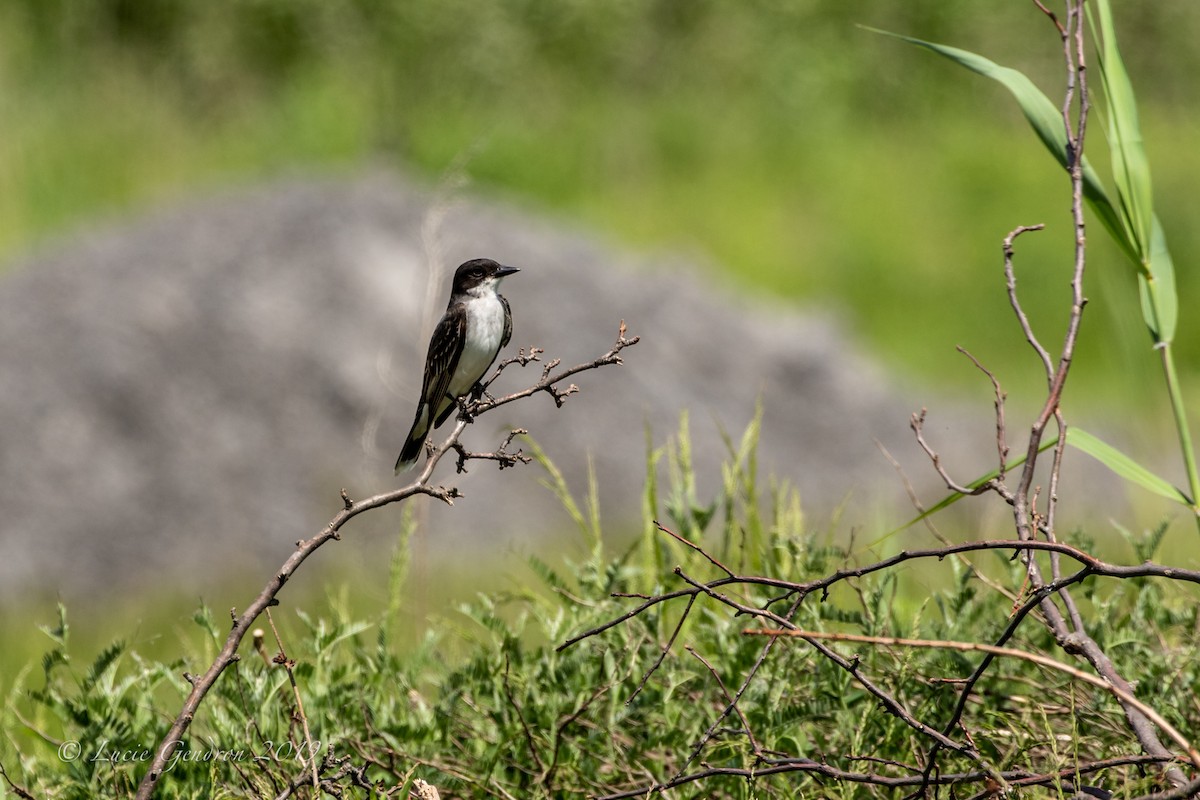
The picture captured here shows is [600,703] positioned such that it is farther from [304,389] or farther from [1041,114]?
[304,389]

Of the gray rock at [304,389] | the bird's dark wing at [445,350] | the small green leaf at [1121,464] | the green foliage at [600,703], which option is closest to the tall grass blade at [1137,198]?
the small green leaf at [1121,464]

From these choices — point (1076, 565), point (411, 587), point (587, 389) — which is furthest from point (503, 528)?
point (1076, 565)

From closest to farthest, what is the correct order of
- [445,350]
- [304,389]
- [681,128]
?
[445,350], [304,389], [681,128]

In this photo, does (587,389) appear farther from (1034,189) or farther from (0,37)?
(0,37)

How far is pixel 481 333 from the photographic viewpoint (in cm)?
328

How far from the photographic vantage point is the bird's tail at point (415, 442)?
316 cm

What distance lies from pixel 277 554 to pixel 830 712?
667 cm

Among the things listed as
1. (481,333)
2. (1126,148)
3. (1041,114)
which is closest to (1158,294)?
(1126,148)

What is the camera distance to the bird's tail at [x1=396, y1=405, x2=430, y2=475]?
3.16 metres

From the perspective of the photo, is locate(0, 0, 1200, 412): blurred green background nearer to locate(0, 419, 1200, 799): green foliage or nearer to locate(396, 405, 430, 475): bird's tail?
locate(0, 419, 1200, 799): green foliage

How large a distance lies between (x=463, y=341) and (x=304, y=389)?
6.68 m

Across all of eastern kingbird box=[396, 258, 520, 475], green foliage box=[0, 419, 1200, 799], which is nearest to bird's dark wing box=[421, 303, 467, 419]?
eastern kingbird box=[396, 258, 520, 475]

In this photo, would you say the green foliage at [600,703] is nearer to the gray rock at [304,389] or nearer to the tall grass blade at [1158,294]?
the tall grass blade at [1158,294]

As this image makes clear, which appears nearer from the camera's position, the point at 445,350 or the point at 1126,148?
the point at 1126,148
